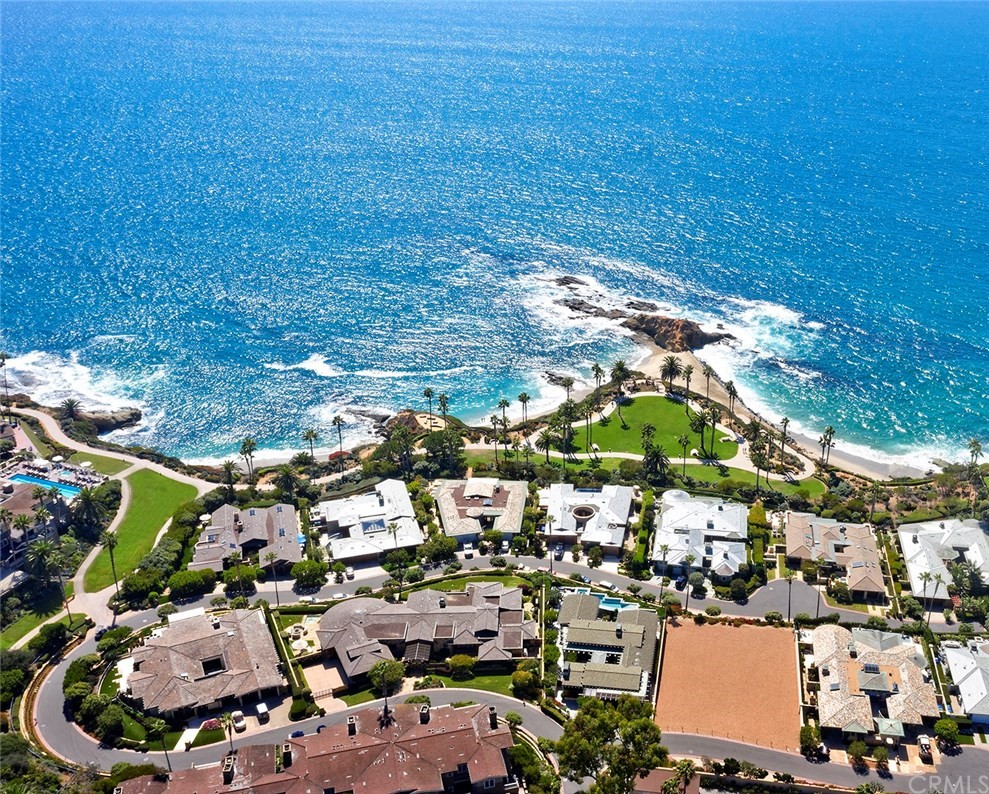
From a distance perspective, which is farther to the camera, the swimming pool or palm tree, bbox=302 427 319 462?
palm tree, bbox=302 427 319 462

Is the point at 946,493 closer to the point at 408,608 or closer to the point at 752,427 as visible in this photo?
A: the point at 752,427

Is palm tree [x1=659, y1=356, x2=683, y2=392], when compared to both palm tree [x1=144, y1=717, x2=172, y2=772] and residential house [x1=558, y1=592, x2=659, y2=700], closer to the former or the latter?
residential house [x1=558, y1=592, x2=659, y2=700]

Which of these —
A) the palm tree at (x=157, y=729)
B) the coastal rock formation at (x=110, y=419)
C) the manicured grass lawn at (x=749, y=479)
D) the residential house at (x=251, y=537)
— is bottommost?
the coastal rock formation at (x=110, y=419)

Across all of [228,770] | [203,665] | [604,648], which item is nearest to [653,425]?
[604,648]

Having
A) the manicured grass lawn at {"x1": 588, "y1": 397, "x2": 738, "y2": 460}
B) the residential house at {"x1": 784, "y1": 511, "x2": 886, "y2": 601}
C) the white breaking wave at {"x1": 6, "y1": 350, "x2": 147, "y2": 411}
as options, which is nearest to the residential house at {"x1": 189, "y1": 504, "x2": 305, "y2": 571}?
the white breaking wave at {"x1": 6, "y1": 350, "x2": 147, "y2": 411}

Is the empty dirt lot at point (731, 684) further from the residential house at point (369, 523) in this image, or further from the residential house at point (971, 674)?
the residential house at point (369, 523)

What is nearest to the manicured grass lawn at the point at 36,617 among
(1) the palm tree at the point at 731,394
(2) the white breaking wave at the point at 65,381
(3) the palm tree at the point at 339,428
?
(3) the palm tree at the point at 339,428

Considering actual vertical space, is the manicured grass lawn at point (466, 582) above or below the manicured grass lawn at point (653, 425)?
above

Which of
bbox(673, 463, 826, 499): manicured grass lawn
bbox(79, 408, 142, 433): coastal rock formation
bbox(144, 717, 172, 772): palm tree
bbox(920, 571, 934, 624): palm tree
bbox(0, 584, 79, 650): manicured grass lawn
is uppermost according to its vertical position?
bbox(920, 571, 934, 624): palm tree
